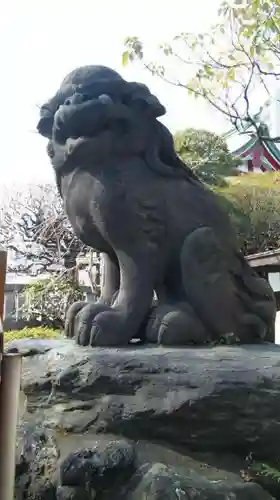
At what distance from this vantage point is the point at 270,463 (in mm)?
1846

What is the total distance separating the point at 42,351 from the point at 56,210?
9.93 metres

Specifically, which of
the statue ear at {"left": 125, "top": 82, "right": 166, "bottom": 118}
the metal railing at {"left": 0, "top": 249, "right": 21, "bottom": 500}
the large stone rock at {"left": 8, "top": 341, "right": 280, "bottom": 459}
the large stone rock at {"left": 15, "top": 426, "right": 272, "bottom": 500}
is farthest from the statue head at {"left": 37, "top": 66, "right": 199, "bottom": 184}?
the metal railing at {"left": 0, "top": 249, "right": 21, "bottom": 500}

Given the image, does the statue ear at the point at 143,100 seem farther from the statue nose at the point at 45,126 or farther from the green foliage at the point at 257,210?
the green foliage at the point at 257,210

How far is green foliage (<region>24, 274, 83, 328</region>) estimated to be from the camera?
9.59 meters

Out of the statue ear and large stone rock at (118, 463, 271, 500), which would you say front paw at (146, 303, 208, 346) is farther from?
the statue ear

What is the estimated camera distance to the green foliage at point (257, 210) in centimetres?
1075

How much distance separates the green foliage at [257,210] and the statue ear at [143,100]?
809 centimetres

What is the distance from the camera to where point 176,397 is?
1.87m

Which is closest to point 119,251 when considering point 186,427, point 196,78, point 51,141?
point 51,141

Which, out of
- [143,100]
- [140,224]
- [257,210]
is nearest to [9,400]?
[140,224]

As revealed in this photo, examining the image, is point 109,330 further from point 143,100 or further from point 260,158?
point 260,158

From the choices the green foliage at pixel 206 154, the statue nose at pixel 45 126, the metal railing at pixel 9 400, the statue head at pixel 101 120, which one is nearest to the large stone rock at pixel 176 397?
the statue head at pixel 101 120

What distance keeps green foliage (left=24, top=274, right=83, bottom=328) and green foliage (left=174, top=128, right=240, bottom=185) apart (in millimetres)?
3068

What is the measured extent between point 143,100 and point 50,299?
7605 mm
